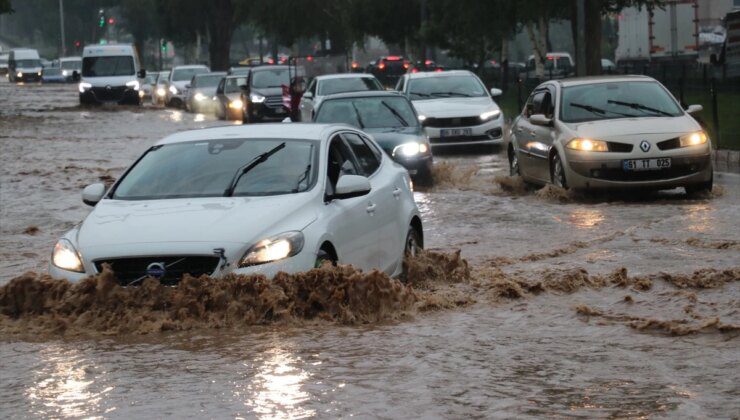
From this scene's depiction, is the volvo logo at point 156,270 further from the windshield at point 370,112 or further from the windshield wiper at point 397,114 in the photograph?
the windshield wiper at point 397,114

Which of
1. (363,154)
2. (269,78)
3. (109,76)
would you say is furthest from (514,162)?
(109,76)

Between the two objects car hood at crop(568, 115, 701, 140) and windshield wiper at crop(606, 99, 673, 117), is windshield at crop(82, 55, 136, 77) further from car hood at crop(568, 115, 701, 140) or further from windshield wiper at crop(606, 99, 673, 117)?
Answer: car hood at crop(568, 115, 701, 140)

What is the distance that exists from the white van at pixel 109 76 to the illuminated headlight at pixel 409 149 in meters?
36.4

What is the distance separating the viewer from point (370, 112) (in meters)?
21.1

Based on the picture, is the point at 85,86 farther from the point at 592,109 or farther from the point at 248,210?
the point at 248,210

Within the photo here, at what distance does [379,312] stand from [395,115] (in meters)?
12.1

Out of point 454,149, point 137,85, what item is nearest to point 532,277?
point 454,149

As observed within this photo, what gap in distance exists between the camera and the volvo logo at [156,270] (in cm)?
856

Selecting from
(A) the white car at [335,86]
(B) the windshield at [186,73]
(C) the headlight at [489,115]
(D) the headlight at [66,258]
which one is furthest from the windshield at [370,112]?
(B) the windshield at [186,73]

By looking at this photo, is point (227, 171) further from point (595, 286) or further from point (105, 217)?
point (595, 286)

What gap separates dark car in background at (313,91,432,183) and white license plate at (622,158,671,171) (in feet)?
13.0

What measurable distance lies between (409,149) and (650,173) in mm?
4300

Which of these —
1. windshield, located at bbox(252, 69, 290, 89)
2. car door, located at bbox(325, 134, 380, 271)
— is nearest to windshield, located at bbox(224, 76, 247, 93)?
windshield, located at bbox(252, 69, 290, 89)

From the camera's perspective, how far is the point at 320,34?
75.8 meters
